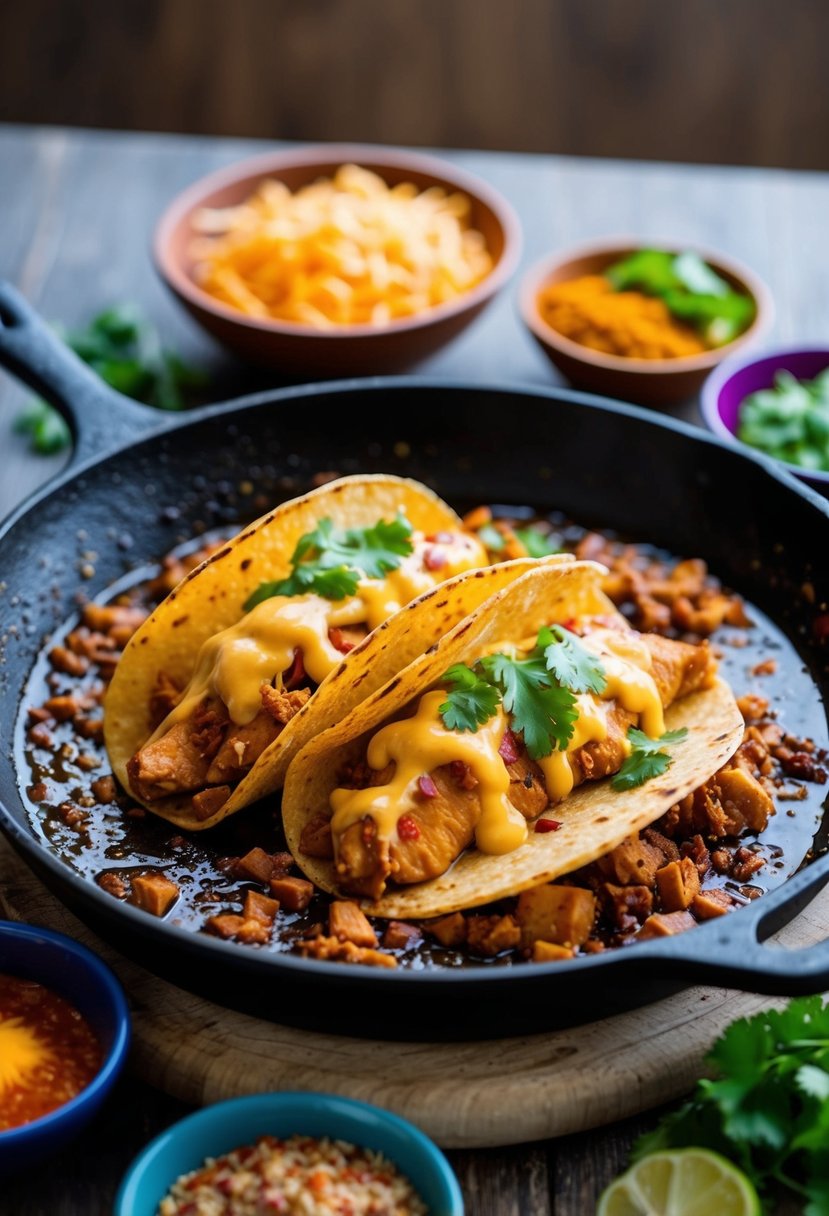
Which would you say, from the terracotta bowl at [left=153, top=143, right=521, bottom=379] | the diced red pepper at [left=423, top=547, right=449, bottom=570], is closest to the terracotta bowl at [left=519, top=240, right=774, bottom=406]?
the terracotta bowl at [left=153, top=143, right=521, bottom=379]

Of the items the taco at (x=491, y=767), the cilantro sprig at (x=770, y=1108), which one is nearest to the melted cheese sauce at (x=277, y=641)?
the taco at (x=491, y=767)

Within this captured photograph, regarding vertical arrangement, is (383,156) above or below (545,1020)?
above

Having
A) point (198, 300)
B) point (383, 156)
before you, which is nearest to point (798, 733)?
point (198, 300)

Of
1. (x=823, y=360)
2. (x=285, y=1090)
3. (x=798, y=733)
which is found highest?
(x=823, y=360)

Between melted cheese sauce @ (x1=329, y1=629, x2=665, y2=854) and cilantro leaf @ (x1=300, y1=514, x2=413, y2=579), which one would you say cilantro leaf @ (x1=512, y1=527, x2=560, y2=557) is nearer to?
cilantro leaf @ (x1=300, y1=514, x2=413, y2=579)

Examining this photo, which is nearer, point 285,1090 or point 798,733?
point 285,1090

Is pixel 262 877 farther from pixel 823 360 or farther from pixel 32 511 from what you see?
pixel 823 360

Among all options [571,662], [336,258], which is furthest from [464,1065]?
[336,258]

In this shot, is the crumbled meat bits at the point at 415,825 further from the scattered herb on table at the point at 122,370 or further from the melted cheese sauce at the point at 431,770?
the scattered herb on table at the point at 122,370
